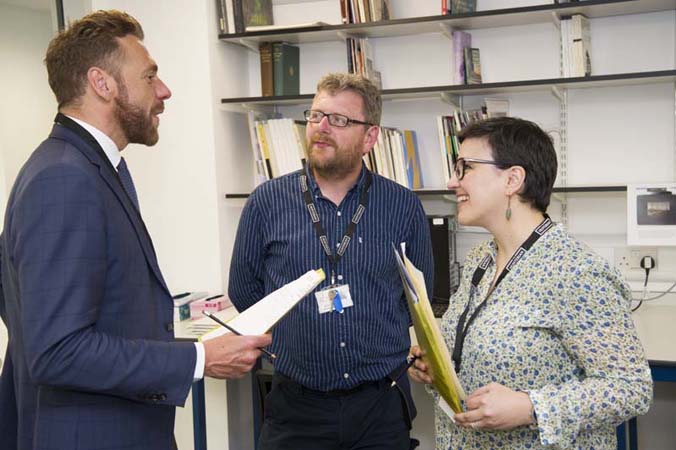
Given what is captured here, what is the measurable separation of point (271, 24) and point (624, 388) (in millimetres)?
2785

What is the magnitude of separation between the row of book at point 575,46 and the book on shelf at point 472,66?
38 centimetres

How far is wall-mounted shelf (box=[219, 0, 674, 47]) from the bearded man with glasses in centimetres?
110

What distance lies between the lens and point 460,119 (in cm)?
327

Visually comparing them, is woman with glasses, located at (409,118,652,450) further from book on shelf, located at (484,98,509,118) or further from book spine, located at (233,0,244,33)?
book spine, located at (233,0,244,33)

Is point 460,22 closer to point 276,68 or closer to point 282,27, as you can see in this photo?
point 282,27

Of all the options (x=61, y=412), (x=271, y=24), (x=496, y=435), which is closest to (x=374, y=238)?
(x=496, y=435)

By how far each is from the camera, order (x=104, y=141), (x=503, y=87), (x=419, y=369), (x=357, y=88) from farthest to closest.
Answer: (x=503, y=87), (x=357, y=88), (x=419, y=369), (x=104, y=141)

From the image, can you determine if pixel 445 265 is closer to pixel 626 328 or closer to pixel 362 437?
pixel 362 437

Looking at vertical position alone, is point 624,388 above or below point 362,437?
above

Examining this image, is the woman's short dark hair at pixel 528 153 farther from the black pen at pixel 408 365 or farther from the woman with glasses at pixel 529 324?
the black pen at pixel 408 365

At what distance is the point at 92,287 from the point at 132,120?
1.43ft

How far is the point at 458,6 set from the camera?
3.18 metres

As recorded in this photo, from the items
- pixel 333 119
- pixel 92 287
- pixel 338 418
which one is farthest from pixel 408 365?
pixel 92 287

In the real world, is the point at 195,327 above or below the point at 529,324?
below
